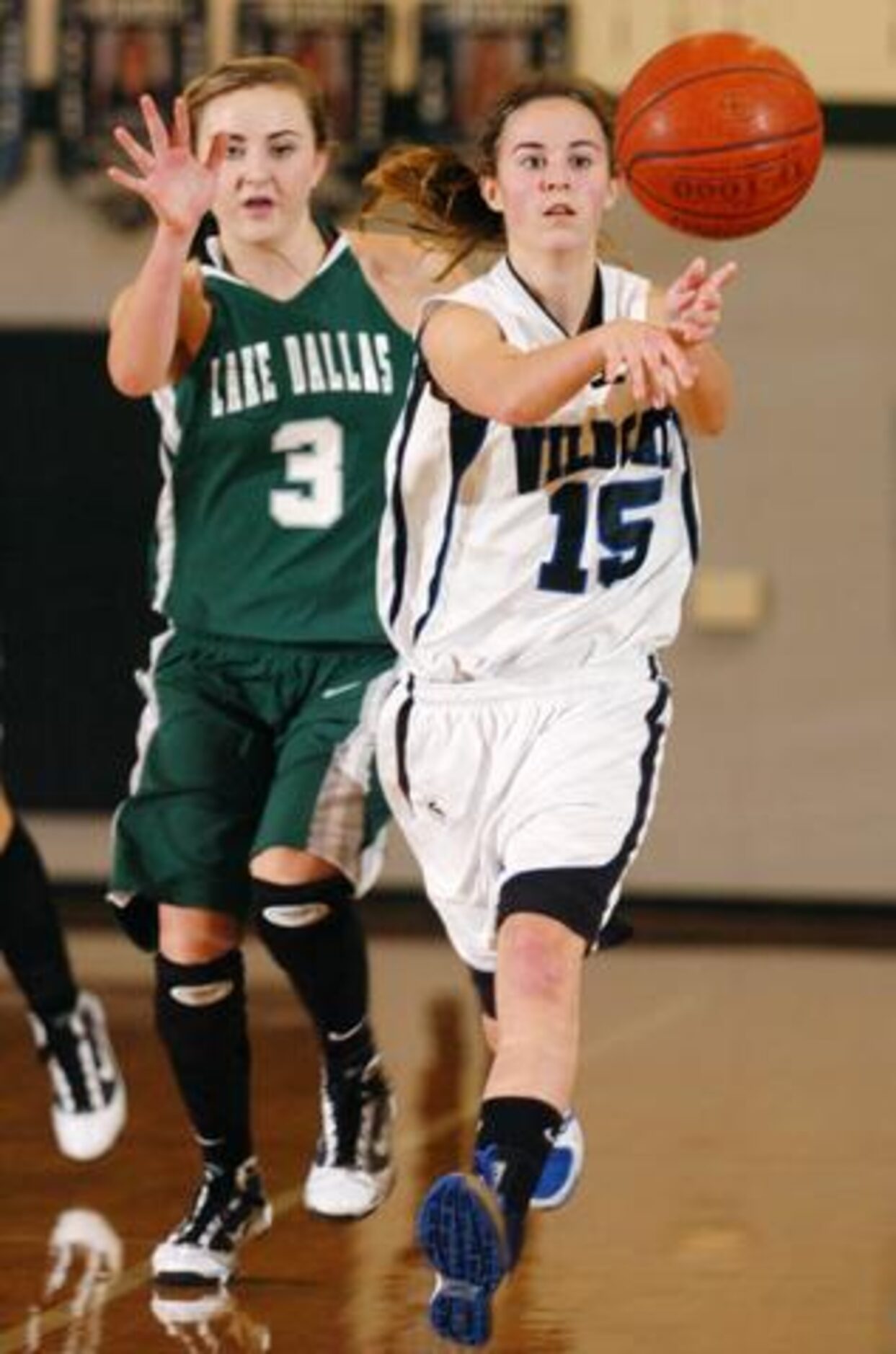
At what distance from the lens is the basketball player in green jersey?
5.31 metres

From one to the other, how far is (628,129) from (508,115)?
0.60 feet

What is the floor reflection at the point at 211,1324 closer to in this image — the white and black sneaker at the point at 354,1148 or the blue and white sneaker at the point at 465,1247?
the white and black sneaker at the point at 354,1148

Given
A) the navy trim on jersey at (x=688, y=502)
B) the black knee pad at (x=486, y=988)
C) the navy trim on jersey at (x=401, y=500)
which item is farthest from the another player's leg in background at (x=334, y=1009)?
the navy trim on jersey at (x=688, y=502)

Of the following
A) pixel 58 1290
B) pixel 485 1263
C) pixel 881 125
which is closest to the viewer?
pixel 485 1263

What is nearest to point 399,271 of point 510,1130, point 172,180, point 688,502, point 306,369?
point 306,369

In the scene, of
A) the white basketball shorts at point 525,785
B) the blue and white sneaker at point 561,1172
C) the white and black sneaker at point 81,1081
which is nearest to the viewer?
the white basketball shorts at point 525,785

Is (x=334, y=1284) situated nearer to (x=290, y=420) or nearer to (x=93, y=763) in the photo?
(x=290, y=420)

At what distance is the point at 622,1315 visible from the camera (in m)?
5.05

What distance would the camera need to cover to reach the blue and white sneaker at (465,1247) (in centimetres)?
419

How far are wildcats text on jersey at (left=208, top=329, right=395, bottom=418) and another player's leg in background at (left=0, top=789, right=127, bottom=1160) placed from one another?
3.94 ft

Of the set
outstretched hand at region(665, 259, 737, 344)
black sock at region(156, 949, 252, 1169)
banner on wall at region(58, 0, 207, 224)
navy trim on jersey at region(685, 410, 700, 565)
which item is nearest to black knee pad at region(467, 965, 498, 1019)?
black sock at region(156, 949, 252, 1169)

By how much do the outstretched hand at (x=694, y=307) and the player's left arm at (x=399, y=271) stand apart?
128cm

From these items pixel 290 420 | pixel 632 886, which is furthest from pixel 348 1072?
pixel 632 886

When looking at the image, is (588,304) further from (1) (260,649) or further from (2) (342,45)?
(2) (342,45)
